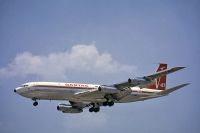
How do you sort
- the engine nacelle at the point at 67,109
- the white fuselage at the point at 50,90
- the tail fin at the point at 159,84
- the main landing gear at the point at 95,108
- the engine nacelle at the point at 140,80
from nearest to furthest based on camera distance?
1. the engine nacelle at the point at 140,80
2. the white fuselage at the point at 50,90
3. the main landing gear at the point at 95,108
4. the engine nacelle at the point at 67,109
5. the tail fin at the point at 159,84

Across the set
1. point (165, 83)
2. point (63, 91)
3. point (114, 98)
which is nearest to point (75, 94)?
point (63, 91)

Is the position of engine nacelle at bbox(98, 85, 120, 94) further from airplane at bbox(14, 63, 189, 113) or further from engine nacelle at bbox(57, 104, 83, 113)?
engine nacelle at bbox(57, 104, 83, 113)

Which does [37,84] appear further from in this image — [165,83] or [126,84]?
[165,83]

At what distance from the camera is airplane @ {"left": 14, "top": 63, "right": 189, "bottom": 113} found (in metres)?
65.1

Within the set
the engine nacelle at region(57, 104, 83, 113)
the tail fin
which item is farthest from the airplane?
the tail fin

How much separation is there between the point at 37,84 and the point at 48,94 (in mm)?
2175

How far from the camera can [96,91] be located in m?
66.1

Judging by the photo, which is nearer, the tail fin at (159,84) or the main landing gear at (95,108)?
the main landing gear at (95,108)

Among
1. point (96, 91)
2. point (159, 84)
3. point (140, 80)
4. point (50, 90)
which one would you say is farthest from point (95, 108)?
point (159, 84)

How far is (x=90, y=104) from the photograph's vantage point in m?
73.9

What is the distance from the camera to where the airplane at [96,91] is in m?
65.1

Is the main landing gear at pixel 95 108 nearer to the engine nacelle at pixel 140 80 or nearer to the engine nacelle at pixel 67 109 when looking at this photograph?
the engine nacelle at pixel 67 109

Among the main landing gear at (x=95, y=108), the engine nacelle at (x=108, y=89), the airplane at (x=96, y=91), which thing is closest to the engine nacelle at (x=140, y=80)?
the airplane at (x=96, y=91)

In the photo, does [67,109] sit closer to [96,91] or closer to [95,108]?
[95,108]
